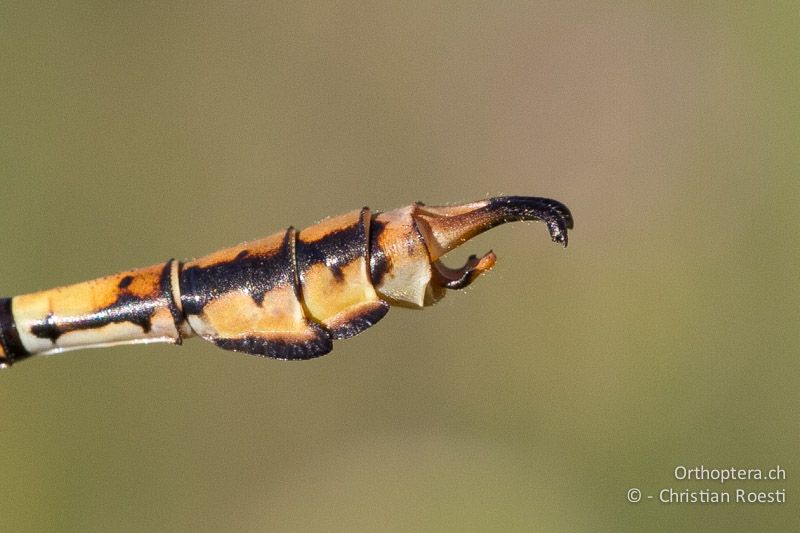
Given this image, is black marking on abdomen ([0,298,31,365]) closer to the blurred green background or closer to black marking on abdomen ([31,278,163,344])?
black marking on abdomen ([31,278,163,344])

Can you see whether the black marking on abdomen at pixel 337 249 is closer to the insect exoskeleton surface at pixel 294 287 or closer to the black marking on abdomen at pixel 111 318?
the insect exoskeleton surface at pixel 294 287

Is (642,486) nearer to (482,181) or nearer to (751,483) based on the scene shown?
(751,483)

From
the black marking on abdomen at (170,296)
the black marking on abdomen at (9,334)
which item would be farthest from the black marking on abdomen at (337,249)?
the black marking on abdomen at (9,334)

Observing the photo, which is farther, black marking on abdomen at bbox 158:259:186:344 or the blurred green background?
the blurred green background

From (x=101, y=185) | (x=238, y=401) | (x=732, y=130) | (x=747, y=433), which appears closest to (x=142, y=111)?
(x=101, y=185)

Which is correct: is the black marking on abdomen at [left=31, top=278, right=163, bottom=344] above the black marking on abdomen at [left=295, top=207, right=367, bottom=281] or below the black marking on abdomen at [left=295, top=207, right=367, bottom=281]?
below

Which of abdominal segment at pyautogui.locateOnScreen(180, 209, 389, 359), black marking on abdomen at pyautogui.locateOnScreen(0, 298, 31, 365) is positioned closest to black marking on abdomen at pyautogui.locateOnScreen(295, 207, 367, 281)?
abdominal segment at pyautogui.locateOnScreen(180, 209, 389, 359)
